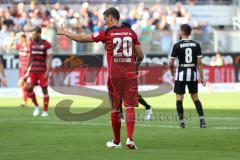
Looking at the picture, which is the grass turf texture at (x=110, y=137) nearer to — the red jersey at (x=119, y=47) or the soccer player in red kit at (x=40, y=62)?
the soccer player in red kit at (x=40, y=62)

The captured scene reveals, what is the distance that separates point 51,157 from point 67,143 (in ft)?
7.31

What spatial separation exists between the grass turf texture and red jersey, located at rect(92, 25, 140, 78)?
1.35 metres

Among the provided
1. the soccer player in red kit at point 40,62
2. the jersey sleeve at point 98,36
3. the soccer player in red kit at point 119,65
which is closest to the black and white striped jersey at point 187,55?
the soccer player in red kit at point 119,65

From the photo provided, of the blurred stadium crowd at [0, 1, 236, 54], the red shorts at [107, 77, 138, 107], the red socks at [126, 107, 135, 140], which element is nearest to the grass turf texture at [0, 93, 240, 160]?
the red socks at [126, 107, 135, 140]

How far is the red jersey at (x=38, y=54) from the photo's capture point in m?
22.7

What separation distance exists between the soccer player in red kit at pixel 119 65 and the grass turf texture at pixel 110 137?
1.84ft

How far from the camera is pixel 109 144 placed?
13.9 meters

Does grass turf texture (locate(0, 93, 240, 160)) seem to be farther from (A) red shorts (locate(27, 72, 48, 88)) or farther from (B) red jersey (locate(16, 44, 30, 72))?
(B) red jersey (locate(16, 44, 30, 72))

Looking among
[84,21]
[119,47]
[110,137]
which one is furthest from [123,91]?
[84,21]

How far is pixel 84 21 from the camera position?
39.1 metres

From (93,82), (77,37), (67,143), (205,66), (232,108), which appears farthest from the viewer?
(205,66)

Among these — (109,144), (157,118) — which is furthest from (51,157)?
(157,118)

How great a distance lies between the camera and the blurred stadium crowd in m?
35.9

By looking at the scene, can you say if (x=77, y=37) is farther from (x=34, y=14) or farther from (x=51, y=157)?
(x=34, y=14)
